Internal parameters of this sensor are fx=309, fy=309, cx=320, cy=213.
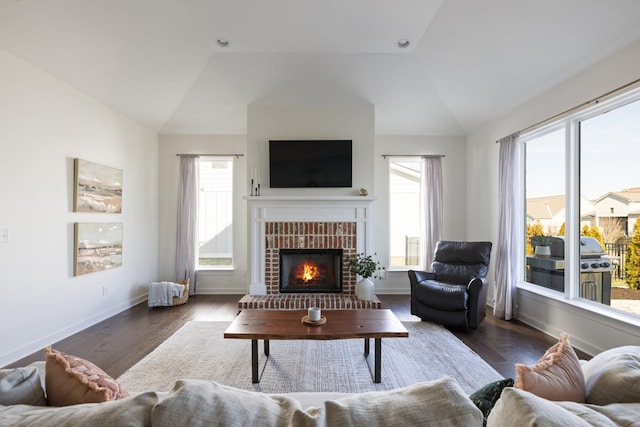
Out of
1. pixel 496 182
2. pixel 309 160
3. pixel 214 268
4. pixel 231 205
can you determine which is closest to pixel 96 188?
pixel 231 205

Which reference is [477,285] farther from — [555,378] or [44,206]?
[44,206]

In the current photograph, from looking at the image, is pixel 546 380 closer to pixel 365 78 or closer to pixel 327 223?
pixel 327 223

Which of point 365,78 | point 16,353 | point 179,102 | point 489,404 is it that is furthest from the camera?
point 179,102

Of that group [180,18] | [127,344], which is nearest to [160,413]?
[127,344]

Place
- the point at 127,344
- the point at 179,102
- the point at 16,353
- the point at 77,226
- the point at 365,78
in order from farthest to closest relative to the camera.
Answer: the point at 179,102, the point at 365,78, the point at 77,226, the point at 127,344, the point at 16,353

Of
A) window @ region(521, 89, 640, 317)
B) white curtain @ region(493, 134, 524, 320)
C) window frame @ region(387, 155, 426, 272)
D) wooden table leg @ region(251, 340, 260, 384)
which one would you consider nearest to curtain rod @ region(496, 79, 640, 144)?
window @ region(521, 89, 640, 317)

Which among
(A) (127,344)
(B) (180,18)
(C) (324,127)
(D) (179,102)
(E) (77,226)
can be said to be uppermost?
(B) (180,18)

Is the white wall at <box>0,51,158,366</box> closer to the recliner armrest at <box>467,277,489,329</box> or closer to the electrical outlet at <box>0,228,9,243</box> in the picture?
the electrical outlet at <box>0,228,9,243</box>

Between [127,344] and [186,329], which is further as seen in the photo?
[186,329]

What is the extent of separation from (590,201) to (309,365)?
10.6 feet

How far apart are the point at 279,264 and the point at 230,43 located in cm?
298

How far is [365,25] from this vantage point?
3.37 meters

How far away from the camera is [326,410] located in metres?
0.78

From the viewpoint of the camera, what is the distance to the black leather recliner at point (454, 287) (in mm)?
3500
